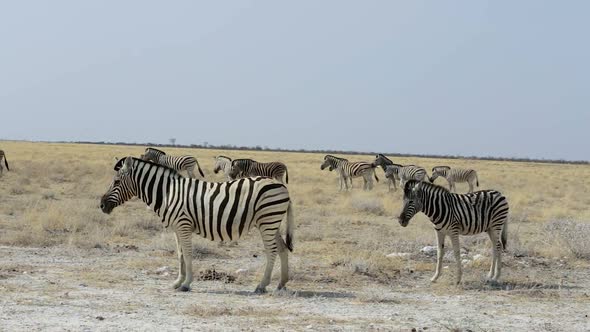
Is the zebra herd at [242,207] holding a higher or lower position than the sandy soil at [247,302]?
higher

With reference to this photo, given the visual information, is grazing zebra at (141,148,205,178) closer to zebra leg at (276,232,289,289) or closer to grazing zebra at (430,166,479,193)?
grazing zebra at (430,166,479,193)

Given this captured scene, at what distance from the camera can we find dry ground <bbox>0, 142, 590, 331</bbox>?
758cm

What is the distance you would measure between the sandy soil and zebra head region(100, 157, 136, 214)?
3.51 feet

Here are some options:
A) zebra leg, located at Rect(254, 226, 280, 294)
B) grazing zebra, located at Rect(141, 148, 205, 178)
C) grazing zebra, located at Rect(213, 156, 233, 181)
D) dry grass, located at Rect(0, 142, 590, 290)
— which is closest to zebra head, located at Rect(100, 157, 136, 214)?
zebra leg, located at Rect(254, 226, 280, 294)

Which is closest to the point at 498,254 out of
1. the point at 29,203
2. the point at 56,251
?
the point at 56,251

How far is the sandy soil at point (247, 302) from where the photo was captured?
736 cm

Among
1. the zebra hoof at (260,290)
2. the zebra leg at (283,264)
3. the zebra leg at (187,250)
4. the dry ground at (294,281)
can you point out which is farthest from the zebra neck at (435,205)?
the zebra leg at (187,250)

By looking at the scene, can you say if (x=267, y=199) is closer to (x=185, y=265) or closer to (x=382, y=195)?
(x=185, y=265)

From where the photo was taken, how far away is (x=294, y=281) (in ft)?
34.3

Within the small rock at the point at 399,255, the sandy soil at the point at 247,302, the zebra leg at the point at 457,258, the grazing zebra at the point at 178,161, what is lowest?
the sandy soil at the point at 247,302

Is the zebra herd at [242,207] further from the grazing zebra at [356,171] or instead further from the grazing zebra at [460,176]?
the grazing zebra at [460,176]

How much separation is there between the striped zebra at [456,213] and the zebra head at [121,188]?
4.06 metres

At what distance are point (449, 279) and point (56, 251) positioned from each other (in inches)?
270

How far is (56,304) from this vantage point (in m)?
8.09
